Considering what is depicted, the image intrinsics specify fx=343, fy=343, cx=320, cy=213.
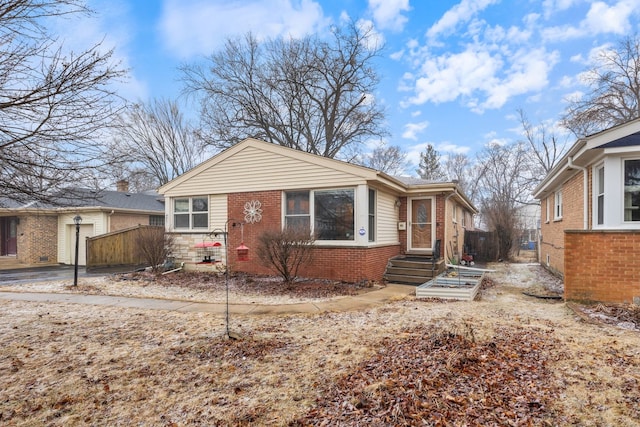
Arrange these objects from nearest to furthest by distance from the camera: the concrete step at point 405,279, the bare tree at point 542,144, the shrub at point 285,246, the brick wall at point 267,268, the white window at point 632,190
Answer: the white window at point 632,190, the shrub at point 285,246, the brick wall at point 267,268, the concrete step at point 405,279, the bare tree at point 542,144

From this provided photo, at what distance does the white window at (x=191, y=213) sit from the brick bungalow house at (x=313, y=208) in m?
0.04

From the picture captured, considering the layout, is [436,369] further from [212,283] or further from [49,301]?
[49,301]

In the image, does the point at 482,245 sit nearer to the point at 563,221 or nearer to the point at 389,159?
the point at 563,221

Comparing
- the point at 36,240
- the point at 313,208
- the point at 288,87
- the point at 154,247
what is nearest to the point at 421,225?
the point at 313,208

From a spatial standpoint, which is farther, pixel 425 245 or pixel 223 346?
pixel 425 245

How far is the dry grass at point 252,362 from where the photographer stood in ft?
9.75

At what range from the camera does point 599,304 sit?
21.1ft

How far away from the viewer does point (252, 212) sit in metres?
11.0

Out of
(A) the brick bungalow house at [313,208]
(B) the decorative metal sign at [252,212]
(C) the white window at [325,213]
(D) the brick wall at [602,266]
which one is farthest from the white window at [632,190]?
(B) the decorative metal sign at [252,212]

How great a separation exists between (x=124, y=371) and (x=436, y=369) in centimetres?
341

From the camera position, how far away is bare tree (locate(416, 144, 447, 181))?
1490 inches

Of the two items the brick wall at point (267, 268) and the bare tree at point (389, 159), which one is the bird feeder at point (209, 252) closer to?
the brick wall at point (267, 268)

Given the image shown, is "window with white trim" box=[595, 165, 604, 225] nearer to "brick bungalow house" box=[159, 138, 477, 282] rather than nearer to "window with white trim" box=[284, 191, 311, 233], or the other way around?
"brick bungalow house" box=[159, 138, 477, 282]

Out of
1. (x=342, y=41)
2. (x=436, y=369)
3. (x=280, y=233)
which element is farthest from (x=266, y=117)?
(x=436, y=369)
